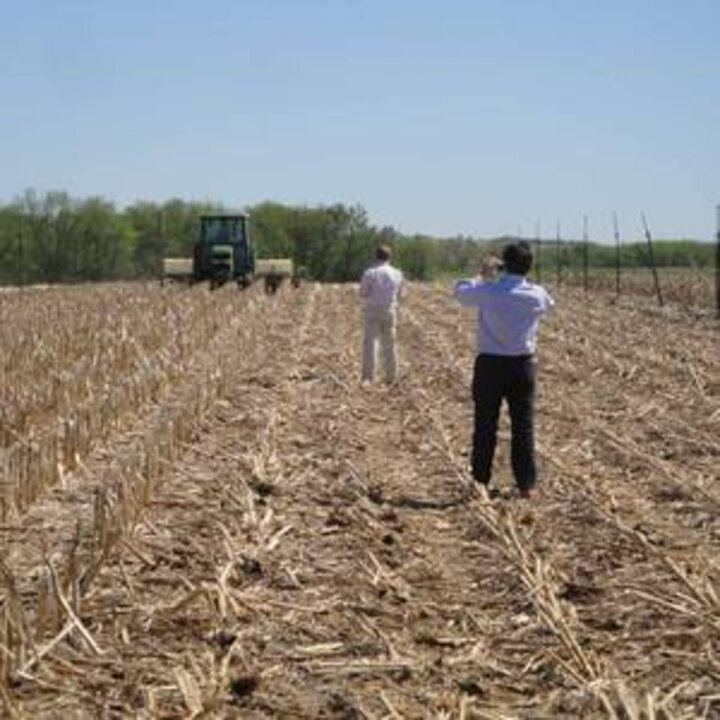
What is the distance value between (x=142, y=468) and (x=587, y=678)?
4.64 metres

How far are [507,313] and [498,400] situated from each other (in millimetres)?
616

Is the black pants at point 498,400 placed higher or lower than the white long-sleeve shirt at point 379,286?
lower

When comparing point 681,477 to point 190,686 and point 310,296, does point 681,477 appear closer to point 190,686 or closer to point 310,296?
point 190,686

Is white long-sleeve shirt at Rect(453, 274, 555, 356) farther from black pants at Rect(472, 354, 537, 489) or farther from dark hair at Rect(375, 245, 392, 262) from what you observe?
dark hair at Rect(375, 245, 392, 262)

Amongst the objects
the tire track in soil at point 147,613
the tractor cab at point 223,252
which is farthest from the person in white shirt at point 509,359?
the tractor cab at point 223,252

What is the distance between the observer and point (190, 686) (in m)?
5.60

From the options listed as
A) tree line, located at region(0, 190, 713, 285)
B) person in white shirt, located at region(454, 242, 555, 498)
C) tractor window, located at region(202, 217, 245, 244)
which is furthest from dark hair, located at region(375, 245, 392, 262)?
tree line, located at region(0, 190, 713, 285)

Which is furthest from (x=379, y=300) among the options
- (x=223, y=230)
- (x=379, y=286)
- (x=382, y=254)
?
(x=223, y=230)

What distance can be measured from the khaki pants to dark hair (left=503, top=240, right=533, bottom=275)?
7193mm

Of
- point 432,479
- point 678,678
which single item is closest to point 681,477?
point 432,479

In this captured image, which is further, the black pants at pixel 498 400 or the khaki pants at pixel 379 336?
the khaki pants at pixel 379 336

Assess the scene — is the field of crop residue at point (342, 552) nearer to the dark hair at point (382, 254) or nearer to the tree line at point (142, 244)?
the dark hair at point (382, 254)

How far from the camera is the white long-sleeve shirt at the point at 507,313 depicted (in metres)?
10.1

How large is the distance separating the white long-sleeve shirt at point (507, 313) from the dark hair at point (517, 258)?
50 millimetres
